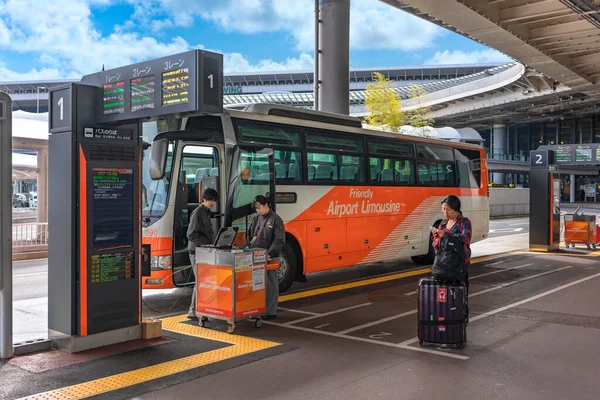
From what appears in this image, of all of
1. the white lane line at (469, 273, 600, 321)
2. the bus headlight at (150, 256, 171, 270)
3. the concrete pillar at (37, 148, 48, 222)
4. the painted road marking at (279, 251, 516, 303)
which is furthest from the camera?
the concrete pillar at (37, 148, 48, 222)

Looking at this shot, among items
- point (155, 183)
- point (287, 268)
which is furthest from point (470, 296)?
point (155, 183)

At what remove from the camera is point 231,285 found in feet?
25.8

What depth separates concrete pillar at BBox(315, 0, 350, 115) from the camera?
2014 centimetres

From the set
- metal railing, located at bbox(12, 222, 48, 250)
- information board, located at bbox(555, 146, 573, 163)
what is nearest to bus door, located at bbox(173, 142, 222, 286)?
metal railing, located at bbox(12, 222, 48, 250)

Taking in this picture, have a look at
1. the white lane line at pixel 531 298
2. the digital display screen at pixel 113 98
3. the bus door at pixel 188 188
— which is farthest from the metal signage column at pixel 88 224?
the white lane line at pixel 531 298

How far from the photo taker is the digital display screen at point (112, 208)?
23.4 ft

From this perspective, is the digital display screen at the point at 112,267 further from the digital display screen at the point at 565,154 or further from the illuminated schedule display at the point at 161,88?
the digital display screen at the point at 565,154

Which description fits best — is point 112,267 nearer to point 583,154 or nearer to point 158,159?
point 158,159

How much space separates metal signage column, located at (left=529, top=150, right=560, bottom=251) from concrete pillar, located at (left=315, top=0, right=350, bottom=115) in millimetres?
6589

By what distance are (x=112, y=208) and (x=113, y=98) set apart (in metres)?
1.37

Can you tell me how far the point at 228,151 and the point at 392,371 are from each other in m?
5.23

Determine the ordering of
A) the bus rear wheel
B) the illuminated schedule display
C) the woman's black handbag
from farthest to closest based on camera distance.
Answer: the bus rear wheel < the woman's black handbag < the illuminated schedule display

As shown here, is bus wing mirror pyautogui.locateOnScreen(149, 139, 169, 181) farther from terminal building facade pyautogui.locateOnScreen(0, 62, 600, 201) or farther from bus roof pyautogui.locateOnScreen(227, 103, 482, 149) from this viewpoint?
terminal building facade pyautogui.locateOnScreen(0, 62, 600, 201)

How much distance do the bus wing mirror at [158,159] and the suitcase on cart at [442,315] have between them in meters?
4.24
